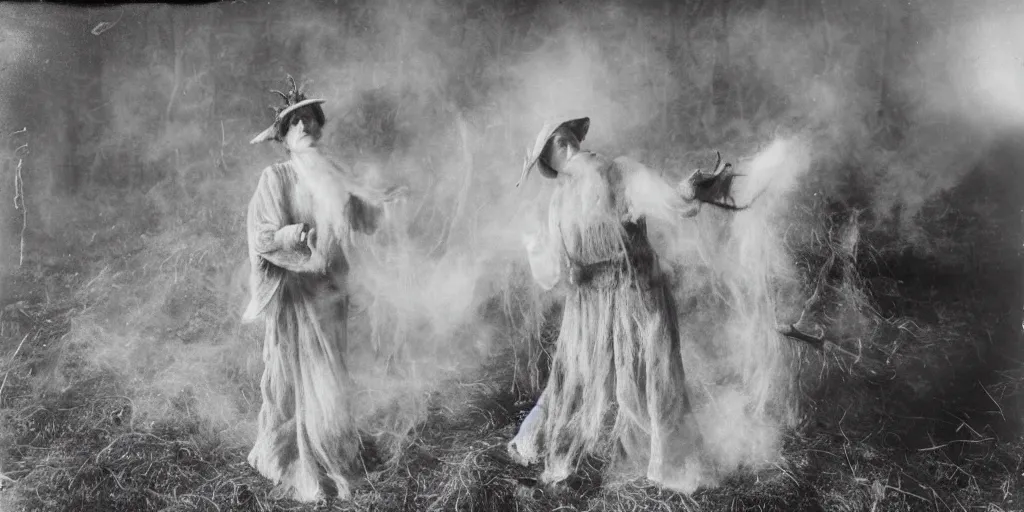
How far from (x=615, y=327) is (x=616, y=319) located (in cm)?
3

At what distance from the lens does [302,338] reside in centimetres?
292

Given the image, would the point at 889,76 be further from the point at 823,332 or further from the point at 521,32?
the point at 521,32

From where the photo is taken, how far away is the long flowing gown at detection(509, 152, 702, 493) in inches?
114

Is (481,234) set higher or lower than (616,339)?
higher

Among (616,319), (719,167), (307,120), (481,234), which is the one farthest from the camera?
(481,234)

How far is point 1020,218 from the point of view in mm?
3066

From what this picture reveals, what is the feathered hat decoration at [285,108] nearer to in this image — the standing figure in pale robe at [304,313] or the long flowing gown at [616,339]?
the standing figure in pale robe at [304,313]

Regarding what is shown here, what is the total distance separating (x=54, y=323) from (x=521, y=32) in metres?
2.20

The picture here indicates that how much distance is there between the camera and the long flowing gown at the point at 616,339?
2889 millimetres

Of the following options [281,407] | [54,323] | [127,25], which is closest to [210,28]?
[127,25]

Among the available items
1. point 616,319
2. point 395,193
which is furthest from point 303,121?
point 616,319

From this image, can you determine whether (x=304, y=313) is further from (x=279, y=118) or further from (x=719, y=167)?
(x=719, y=167)

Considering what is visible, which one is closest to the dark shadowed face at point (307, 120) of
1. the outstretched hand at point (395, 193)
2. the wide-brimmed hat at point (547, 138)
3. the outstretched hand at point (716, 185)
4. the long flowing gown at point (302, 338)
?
the long flowing gown at point (302, 338)

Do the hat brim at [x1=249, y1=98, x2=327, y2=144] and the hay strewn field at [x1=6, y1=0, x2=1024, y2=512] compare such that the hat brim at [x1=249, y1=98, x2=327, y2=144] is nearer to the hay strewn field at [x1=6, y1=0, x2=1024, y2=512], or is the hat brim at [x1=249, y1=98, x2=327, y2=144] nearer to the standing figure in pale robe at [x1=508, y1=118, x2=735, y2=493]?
the hay strewn field at [x1=6, y1=0, x2=1024, y2=512]
